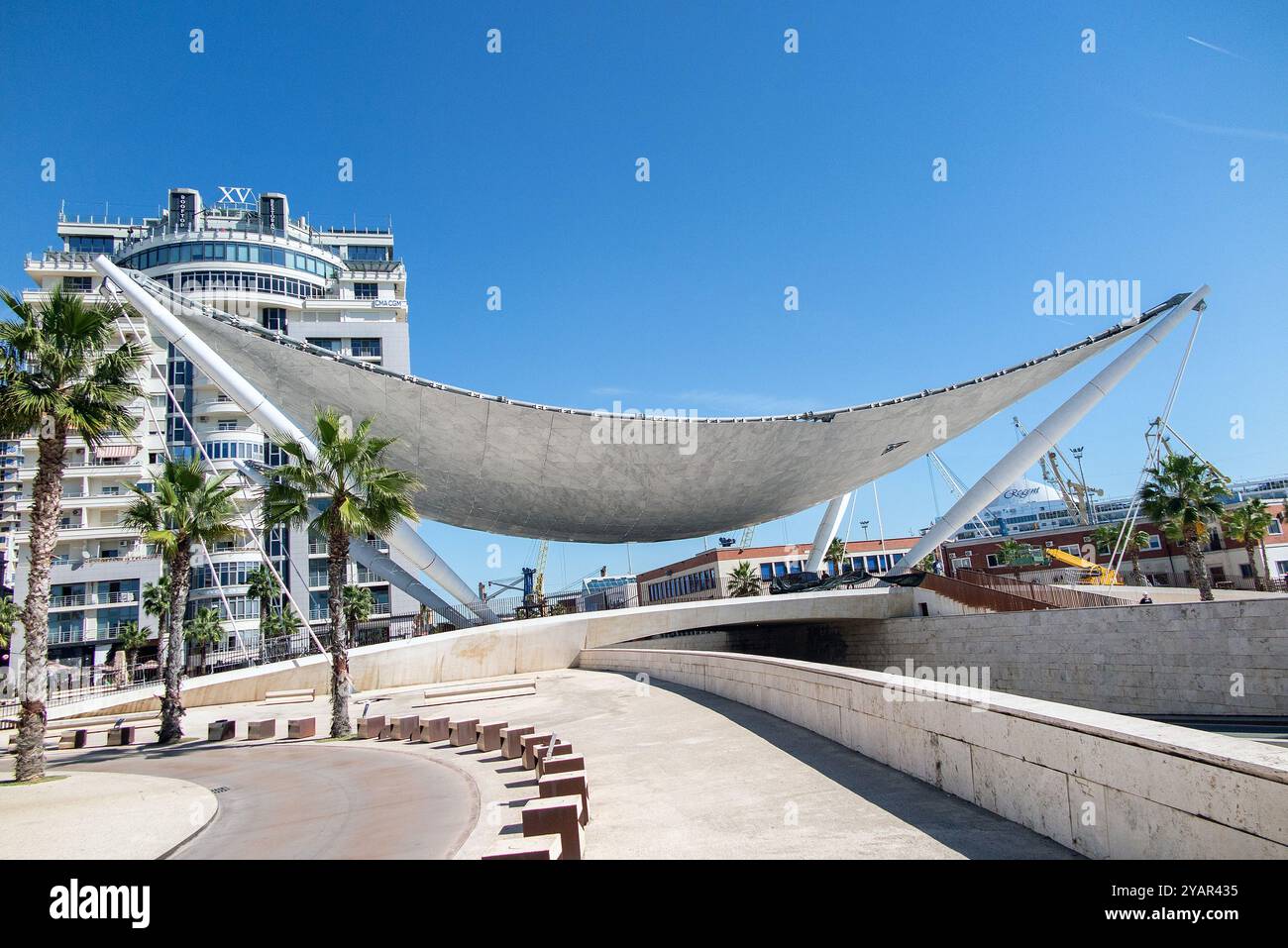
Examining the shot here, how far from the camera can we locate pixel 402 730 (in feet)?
55.2

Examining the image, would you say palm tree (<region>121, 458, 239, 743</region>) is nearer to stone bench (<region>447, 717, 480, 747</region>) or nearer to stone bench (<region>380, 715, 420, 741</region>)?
stone bench (<region>380, 715, 420, 741</region>)

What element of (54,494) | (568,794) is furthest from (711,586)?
(568,794)

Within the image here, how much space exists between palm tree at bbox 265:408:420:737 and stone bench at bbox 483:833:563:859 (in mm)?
13153

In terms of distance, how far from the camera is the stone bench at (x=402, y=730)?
16.7 meters

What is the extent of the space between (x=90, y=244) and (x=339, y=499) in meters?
74.8

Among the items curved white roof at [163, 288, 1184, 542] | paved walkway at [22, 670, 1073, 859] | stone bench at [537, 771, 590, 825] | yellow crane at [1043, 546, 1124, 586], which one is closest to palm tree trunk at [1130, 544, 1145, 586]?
yellow crane at [1043, 546, 1124, 586]

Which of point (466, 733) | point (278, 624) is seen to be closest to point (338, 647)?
point (466, 733)

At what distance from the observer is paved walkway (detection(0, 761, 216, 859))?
8367 mm

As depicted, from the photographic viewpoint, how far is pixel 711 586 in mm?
67375

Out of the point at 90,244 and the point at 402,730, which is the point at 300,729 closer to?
the point at 402,730

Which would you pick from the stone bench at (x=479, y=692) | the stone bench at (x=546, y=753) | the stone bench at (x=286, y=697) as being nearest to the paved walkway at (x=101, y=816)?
the stone bench at (x=546, y=753)

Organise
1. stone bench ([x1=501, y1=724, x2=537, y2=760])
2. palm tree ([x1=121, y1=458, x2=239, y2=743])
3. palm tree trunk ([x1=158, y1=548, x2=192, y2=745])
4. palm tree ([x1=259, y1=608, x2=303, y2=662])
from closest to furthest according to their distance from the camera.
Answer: stone bench ([x1=501, y1=724, x2=537, y2=760])
palm tree trunk ([x1=158, y1=548, x2=192, y2=745])
palm tree ([x1=121, y1=458, x2=239, y2=743])
palm tree ([x1=259, y1=608, x2=303, y2=662])

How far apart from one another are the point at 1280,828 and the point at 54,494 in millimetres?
19124
